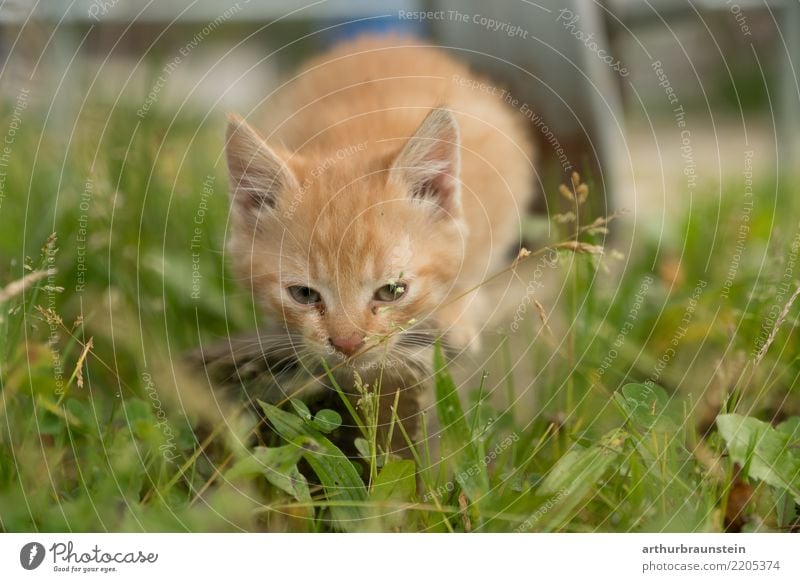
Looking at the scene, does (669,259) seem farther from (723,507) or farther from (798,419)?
(723,507)

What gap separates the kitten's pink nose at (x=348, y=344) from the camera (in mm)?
1166

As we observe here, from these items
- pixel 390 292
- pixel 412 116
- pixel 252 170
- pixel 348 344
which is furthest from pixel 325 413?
pixel 412 116

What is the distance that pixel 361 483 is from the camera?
3.43 feet

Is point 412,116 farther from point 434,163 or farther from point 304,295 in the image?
point 304,295

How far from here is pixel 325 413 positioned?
109 centimetres

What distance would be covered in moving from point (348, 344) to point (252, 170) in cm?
31

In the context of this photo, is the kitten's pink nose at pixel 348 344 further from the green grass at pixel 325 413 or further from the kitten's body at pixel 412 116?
the kitten's body at pixel 412 116

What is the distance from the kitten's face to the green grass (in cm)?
13

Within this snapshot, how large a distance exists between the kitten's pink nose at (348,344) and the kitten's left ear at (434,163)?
259mm
